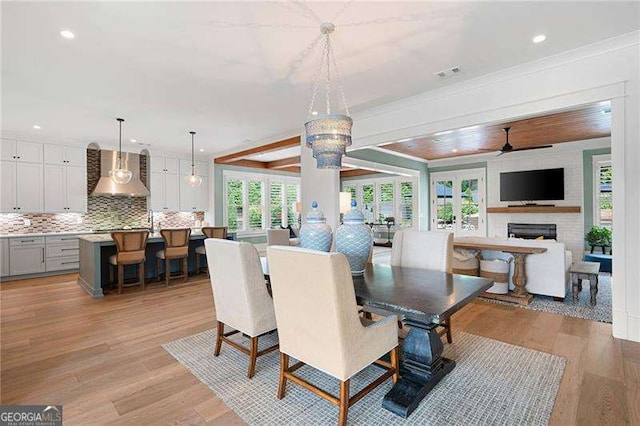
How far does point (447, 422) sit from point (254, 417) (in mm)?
1124

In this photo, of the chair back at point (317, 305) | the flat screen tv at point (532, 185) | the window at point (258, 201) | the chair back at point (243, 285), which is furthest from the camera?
the window at point (258, 201)

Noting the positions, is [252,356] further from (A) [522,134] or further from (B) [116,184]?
(B) [116,184]

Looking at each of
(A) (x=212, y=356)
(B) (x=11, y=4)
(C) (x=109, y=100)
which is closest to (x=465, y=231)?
(A) (x=212, y=356)

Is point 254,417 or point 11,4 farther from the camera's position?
point 11,4

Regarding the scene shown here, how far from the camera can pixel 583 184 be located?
21.7ft

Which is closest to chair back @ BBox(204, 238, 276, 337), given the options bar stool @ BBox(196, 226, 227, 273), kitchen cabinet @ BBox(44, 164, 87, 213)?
bar stool @ BBox(196, 226, 227, 273)

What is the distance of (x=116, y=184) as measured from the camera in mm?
6707

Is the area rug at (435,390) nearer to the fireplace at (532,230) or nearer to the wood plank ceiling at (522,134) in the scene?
the wood plank ceiling at (522,134)

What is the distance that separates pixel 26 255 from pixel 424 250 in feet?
22.6

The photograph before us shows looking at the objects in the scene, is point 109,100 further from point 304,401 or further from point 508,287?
point 508,287

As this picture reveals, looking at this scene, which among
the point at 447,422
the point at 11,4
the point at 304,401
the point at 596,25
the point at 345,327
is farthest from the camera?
the point at 596,25

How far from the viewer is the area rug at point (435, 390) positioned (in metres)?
1.84

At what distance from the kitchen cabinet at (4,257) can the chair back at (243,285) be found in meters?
5.52

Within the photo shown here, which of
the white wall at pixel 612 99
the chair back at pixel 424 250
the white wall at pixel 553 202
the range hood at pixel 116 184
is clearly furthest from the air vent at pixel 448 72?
the range hood at pixel 116 184
